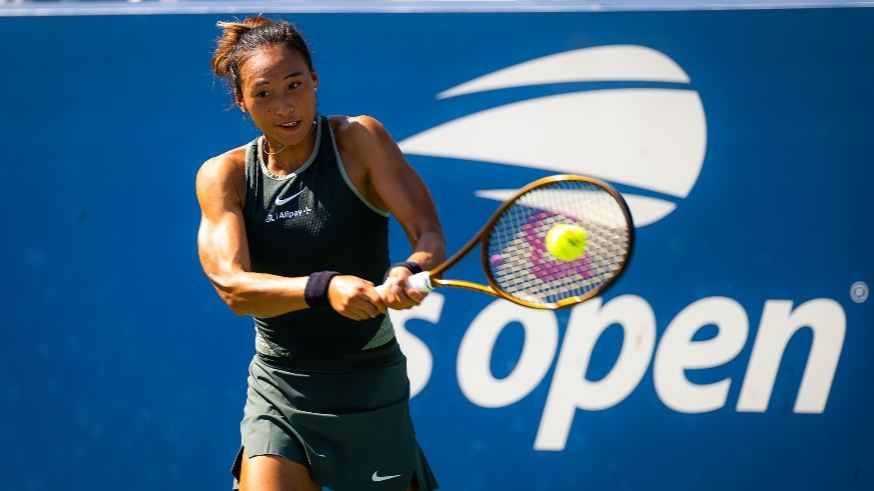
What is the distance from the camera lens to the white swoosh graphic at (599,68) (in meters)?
3.69

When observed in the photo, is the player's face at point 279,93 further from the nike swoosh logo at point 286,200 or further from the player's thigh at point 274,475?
the player's thigh at point 274,475

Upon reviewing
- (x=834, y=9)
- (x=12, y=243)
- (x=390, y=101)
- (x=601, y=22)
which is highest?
(x=834, y=9)

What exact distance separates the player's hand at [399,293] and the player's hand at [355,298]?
22mm

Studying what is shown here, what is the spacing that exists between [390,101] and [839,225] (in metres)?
1.67

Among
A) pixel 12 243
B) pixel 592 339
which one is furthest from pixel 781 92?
pixel 12 243

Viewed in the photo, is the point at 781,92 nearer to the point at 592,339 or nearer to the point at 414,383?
the point at 592,339

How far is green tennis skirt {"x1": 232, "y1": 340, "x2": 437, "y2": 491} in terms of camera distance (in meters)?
2.65

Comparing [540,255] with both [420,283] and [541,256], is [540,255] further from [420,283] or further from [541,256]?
[420,283]

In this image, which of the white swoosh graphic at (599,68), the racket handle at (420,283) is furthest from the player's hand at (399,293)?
the white swoosh graphic at (599,68)

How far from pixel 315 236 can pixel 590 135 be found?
4.73 feet

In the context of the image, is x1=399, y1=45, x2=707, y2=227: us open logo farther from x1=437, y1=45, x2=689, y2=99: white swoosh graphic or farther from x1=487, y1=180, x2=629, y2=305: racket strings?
x1=487, y1=180, x2=629, y2=305: racket strings

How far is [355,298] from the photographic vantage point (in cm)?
229

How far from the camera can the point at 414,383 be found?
149 inches

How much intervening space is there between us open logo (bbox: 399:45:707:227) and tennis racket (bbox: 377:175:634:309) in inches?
19.6
